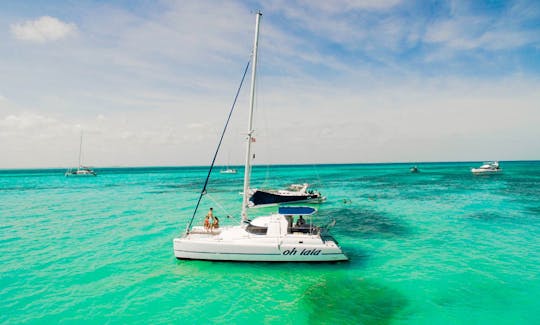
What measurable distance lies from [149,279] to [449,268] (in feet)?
58.9

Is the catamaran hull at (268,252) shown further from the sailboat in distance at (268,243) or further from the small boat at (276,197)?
the small boat at (276,197)

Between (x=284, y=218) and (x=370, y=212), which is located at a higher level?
(x=284, y=218)

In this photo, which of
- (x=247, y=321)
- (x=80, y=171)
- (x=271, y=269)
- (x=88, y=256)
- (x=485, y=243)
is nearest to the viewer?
(x=247, y=321)

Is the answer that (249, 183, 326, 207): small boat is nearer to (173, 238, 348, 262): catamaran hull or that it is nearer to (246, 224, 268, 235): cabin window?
(246, 224, 268, 235): cabin window

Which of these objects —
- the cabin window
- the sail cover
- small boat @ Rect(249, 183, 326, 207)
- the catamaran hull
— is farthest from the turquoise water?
small boat @ Rect(249, 183, 326, 207)

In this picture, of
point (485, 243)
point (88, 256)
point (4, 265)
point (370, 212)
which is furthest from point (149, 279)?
point (370, 212)

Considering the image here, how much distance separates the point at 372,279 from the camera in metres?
16.0

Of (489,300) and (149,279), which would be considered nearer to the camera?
(489,300)

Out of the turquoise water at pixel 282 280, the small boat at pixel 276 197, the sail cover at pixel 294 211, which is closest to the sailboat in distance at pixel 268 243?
the sail cover at pixel 294 211

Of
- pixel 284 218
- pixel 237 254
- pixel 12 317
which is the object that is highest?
pixel 284 218

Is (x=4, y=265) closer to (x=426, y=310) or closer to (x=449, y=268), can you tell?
(x=426, y=310)

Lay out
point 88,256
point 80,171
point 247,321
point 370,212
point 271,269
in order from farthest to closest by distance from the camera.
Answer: point 80,171 < point 370,212 < point 88,256 < point 271,269 < point 247,321

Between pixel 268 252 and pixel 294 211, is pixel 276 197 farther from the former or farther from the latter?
pixel 268 252

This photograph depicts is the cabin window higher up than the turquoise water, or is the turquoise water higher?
the cabin window
